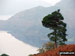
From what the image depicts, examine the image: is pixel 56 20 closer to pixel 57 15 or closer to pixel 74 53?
pixel 57 15

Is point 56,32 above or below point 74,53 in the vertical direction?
above

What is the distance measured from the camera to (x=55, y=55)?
45.2 m

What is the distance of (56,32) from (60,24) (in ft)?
8.95

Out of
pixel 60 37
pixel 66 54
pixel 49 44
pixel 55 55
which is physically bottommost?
pixel 66 54

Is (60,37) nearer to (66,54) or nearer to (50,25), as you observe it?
(50,25)

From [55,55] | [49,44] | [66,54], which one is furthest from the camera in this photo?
[49,44]

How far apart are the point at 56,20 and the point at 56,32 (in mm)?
3680

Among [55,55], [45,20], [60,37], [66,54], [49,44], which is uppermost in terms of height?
[49,44]

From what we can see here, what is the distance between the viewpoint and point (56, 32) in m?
69.6

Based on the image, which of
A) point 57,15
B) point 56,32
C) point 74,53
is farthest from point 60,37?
point 74,53

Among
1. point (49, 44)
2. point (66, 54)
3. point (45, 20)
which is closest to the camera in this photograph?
point (66, 54)

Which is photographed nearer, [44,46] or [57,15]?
[57,15]

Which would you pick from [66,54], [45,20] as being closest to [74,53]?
[66,54]

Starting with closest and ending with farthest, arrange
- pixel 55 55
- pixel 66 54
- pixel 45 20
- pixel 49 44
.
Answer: pixel 66 54
pixel 55 55
pixel 45 20
pixel 49 44
